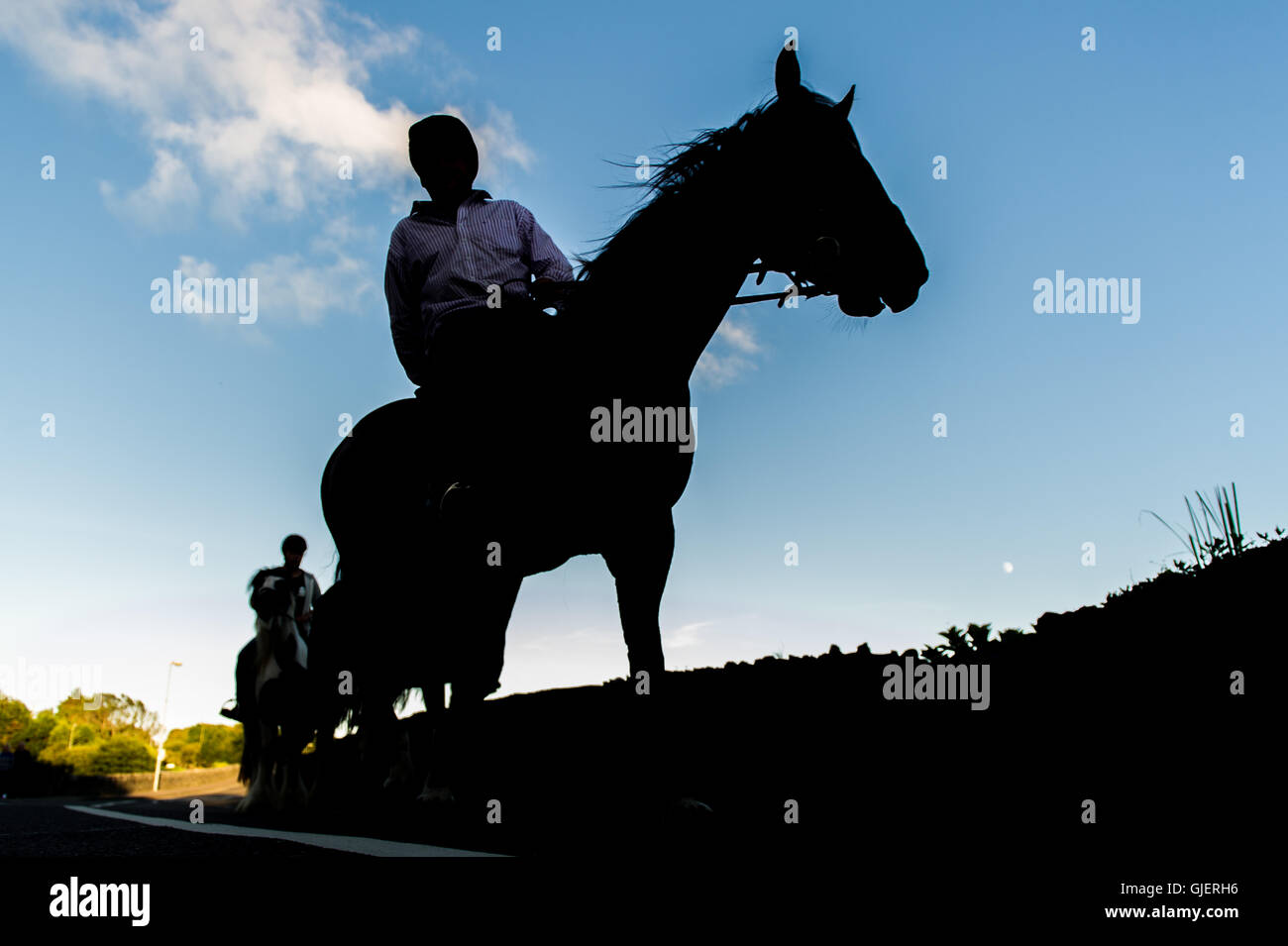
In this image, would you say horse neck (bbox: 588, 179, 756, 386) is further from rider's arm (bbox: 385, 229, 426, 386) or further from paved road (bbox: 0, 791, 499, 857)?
paved road (bbox: 0, 791, 499, 857)

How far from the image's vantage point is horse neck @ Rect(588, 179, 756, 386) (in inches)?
153

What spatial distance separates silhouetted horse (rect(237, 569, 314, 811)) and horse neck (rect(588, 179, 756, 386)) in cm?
517

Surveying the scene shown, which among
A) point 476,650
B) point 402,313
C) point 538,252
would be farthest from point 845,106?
point 476,650

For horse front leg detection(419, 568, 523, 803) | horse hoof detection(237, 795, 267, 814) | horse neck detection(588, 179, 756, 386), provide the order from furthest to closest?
horse hoof detection(237, 795, 267, 814), horse front leg detection(419, 568, 523, 803), horse neck detection(588, 179, 756, 386)

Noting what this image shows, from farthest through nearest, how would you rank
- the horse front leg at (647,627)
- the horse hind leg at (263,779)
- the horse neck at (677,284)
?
the horse hind leg at (263,779) → the horse neck at (677,284) → the horse front leg at (647,627)

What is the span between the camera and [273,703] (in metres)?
8.44

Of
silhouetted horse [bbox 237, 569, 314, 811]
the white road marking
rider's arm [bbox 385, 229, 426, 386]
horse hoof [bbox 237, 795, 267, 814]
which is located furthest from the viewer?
silhouetted horse [bbox 237, 569, 314, 811]

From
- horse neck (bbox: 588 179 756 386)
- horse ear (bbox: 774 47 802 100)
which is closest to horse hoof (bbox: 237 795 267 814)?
horse neck (bbox: 588 179 756 386)

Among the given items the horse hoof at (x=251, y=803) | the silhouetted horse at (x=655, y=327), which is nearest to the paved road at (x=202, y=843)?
the silhouetted horse at (x=655, y=327)

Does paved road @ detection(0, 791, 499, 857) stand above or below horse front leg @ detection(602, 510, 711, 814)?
below

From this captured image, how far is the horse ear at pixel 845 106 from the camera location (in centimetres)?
413

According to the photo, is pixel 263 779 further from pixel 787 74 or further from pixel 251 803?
pixel 787 74

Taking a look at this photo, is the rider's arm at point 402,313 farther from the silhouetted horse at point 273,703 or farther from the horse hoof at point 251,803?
the horse hoof at point 251,803
